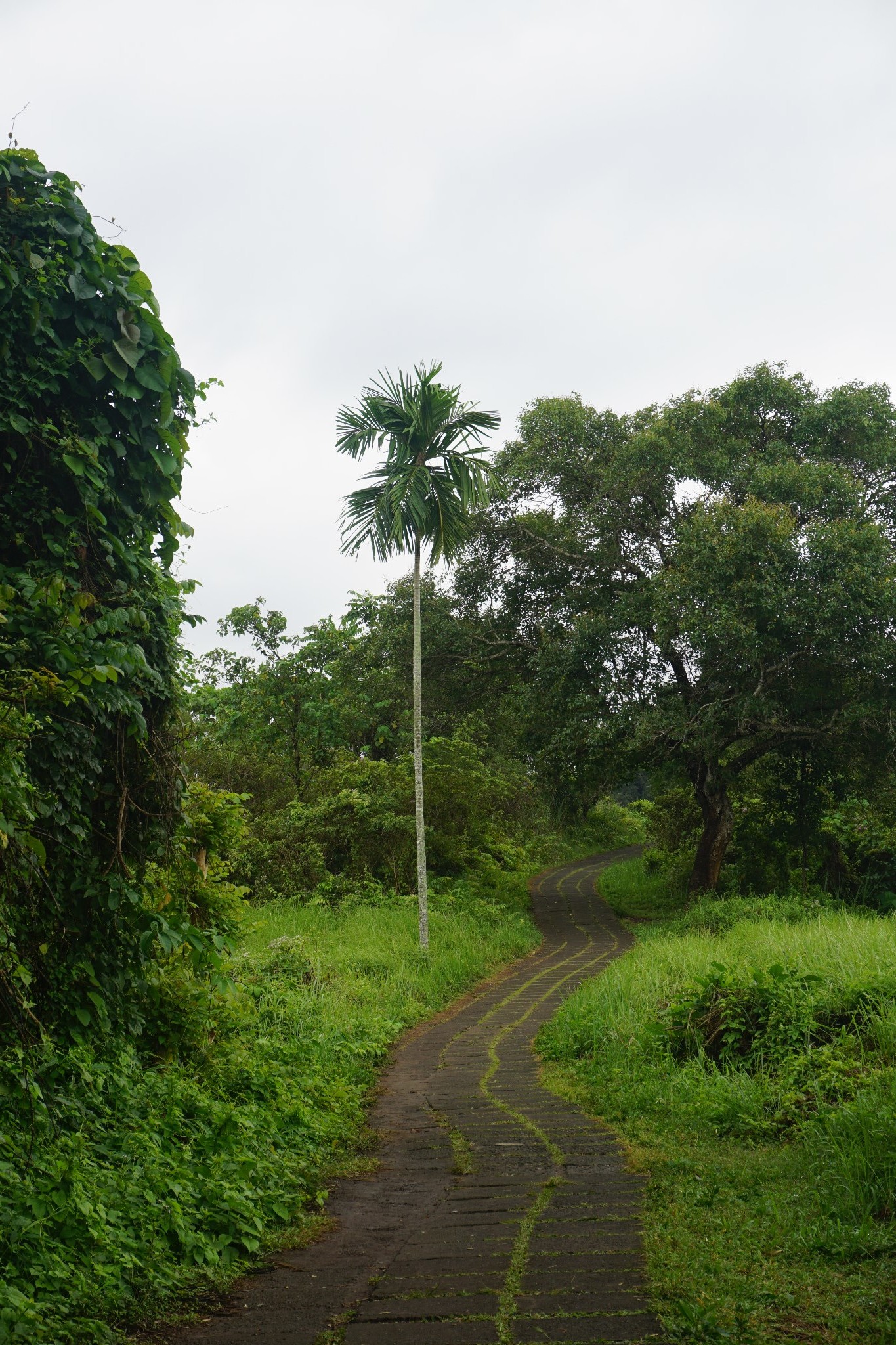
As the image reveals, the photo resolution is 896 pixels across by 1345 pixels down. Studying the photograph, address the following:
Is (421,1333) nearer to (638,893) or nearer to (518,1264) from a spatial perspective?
(518,1264)

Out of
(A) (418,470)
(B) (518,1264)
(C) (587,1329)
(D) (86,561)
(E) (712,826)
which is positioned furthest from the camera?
(E) (712,826)

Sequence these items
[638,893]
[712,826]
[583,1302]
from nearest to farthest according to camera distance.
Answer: [583,1302] < [712,826] < [638,893]

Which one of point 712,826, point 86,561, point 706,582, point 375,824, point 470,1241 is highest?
point 706,582

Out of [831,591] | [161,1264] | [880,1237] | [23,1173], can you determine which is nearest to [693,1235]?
[880,1237]

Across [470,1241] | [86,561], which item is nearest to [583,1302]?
[470,1241]

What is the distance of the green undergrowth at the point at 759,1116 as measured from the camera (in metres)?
3.62

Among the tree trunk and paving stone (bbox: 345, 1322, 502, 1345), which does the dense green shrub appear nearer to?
the tree trunk

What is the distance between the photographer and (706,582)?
16031 millimetres

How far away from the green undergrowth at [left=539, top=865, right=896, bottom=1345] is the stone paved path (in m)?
0.24

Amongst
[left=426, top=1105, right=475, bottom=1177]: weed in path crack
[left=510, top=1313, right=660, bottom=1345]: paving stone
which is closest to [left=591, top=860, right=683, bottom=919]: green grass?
[left=426, top=1105, right=475, bottom=1177]: weed in path crack

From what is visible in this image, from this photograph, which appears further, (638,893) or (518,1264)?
(638,893)

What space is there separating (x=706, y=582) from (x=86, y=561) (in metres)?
12.6

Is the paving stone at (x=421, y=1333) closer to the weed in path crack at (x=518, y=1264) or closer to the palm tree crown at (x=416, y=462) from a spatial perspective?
the weed in path crack at (x=518, y=1264)

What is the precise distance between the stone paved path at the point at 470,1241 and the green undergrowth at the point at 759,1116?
0.78 ft
